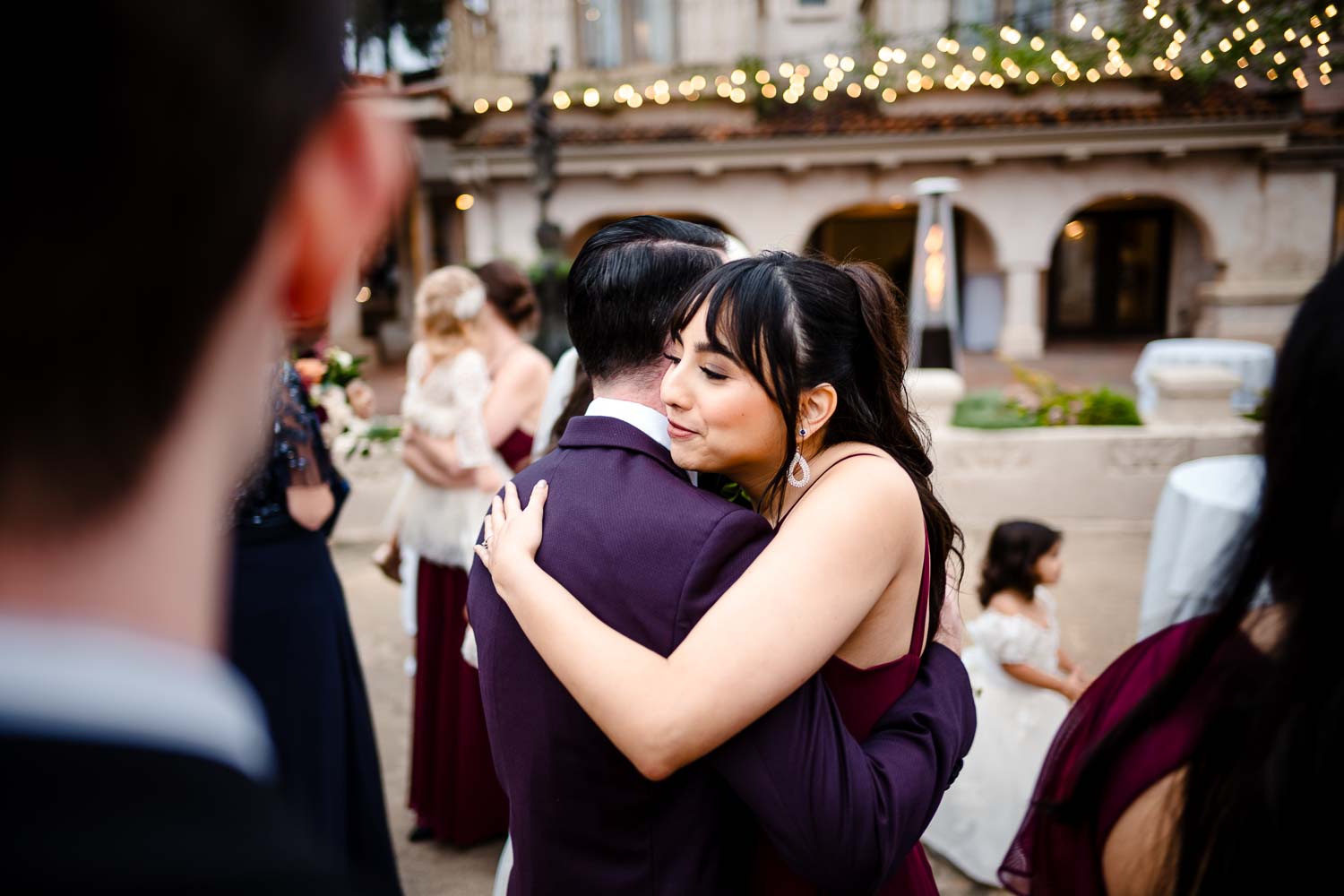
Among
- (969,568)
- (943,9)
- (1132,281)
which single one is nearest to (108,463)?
(969,568)

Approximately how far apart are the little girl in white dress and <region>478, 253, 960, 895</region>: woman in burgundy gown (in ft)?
5.33

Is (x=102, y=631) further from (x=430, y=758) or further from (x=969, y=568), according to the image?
(x=969, y=568)

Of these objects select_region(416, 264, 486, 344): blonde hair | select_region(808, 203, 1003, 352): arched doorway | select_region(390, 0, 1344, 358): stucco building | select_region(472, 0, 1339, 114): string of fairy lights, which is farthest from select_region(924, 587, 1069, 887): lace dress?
select_region(808, 203, 1003, 352): arched doorway

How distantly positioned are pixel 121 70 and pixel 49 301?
98mm

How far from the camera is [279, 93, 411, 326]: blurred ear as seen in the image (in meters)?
0.45

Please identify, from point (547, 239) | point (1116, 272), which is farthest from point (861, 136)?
point (1116, 272)

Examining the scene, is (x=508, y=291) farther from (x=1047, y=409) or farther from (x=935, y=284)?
(x=935, y=284)

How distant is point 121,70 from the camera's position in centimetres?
35

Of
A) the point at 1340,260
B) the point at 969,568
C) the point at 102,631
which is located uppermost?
the point at 1340,260

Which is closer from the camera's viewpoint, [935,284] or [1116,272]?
[935,284]

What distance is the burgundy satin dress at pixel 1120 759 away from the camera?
3.24 feet

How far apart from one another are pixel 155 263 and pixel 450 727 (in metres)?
3.11

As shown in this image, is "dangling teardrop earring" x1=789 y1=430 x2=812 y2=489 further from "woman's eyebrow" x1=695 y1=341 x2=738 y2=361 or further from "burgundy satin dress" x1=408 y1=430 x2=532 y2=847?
"burgundy satin dress" x1=408 y1=430 x2=532 y2=847

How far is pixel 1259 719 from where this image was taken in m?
0.86
